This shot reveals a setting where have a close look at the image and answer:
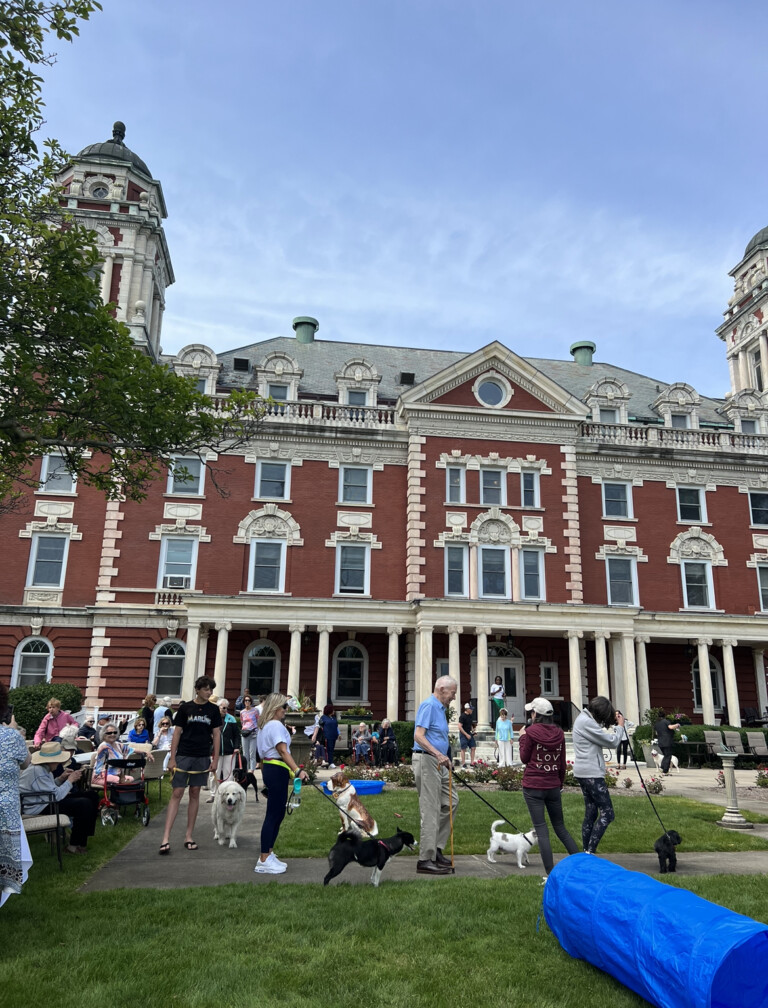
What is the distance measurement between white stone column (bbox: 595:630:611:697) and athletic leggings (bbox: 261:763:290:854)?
2211cm

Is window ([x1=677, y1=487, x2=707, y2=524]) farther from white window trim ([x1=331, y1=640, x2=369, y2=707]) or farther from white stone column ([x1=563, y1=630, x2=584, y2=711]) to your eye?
white window trim ([x1=331, y1=640, x2=369, y2=707])

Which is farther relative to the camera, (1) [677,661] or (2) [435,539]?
(1) [677,661]

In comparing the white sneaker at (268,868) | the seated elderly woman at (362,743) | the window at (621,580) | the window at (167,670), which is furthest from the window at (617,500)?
the white sneaker at (268,868)

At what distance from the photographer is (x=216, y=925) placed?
21.9 feet

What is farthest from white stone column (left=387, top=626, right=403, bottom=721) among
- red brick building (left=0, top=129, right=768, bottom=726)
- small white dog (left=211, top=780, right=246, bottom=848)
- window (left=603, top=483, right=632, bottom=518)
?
small white dog (left=211, top=780, right=246, bottom=848)

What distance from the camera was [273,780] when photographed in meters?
8.92

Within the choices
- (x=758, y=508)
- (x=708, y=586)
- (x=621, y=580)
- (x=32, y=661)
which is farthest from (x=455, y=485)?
(x=32, y=661)

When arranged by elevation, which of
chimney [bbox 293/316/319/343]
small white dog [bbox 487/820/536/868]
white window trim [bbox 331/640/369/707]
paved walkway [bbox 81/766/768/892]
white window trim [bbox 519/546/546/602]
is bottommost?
paved walkway [bbox 81/766/768/892]

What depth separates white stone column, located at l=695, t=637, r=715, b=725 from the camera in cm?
2944

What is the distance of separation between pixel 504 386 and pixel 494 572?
8.02m

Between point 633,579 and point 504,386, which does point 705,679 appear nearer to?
point 633,579

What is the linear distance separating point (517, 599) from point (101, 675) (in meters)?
16.3

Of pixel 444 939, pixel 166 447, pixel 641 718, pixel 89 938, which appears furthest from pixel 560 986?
pixel 641 718

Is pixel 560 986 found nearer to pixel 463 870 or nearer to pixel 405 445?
pixel 463 870
